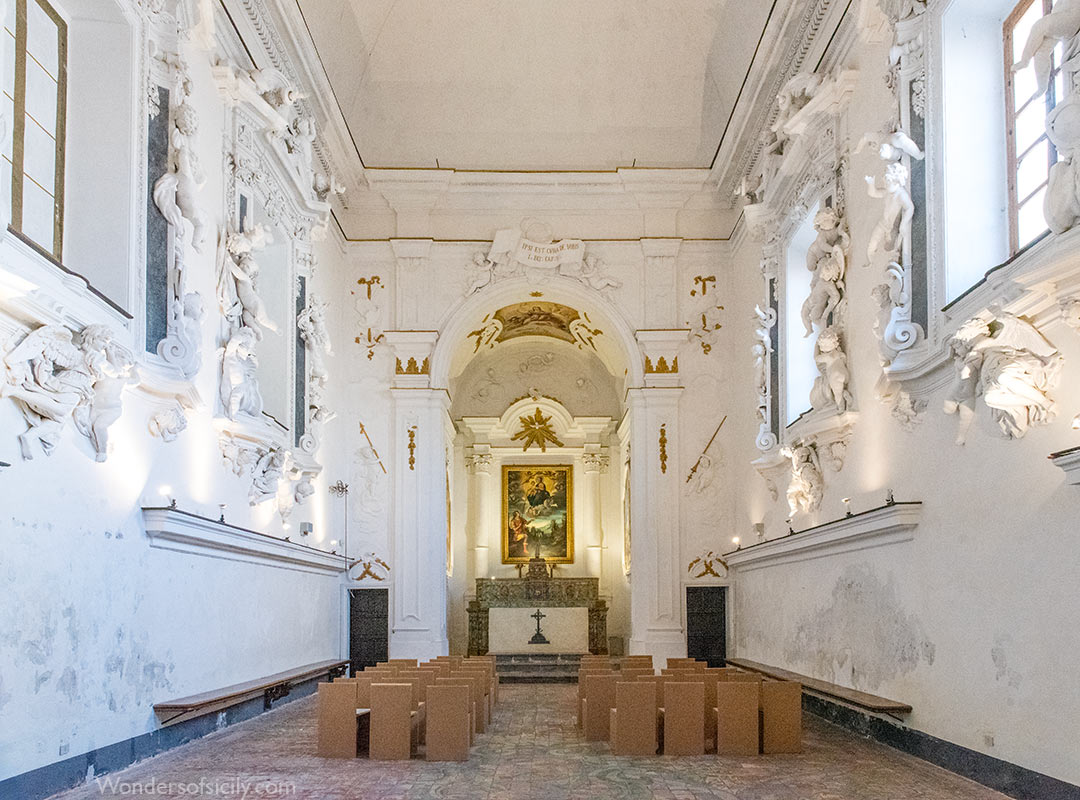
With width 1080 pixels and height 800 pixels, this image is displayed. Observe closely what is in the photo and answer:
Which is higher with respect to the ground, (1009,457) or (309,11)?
(309,11)

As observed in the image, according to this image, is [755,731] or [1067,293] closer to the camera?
[1067,293]

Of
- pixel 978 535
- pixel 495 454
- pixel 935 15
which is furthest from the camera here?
pixel 495 454

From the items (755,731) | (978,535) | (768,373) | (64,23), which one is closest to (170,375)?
(64,23)

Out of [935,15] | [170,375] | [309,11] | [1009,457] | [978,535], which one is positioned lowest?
[978,535]

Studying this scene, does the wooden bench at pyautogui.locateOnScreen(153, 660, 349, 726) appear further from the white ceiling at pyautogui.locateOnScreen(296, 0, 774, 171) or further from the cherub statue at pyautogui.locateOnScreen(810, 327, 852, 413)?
the white ceiling at pyautogui.locateOnScreen(296, 0, 774, 171)

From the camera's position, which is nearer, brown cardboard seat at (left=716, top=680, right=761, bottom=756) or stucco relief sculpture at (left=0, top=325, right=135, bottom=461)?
stucco relief sculpture at (left=0, top=325, right=135, bottom=461)

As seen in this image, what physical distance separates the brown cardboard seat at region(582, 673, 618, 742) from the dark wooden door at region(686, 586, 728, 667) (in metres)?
7.13

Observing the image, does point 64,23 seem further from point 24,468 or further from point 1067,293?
point 1067,293

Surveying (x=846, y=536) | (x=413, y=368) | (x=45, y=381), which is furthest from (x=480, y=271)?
(x=45, y=381)

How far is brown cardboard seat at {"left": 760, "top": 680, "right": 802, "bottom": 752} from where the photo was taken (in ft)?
28.3

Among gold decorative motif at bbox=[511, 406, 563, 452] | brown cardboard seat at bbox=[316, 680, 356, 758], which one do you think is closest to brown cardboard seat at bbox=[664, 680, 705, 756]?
brown cardboard seat at bbox=[316, 680, 356, 758]

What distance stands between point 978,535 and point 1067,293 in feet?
6.84

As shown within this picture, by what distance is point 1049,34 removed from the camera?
5.98 meters

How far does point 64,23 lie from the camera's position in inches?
334
